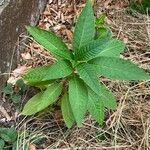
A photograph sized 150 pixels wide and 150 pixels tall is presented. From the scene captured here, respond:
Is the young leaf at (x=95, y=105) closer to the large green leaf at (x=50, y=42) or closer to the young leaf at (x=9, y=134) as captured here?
the large green leaf at (x=50, y=42)

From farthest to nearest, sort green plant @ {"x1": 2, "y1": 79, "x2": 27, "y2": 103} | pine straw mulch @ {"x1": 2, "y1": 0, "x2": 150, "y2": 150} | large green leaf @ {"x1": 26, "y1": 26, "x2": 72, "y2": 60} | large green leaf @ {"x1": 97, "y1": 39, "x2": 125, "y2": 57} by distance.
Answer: green plant @ {"x1": 2, "y1": 79, "x2": 27, "y2": 103} → pine straw mulch @ {"x1": 2, "y1": 0, "x2": 150, "y2": 150} → large green leaf @ {"x1": 97, "y1": 39, "x2": 125, "y2": 57} → large green leaf @ {"x1": 26, "y1": 26, "x2": 72, "y2": 60}

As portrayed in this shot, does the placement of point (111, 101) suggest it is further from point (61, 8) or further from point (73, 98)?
point (61, 8)

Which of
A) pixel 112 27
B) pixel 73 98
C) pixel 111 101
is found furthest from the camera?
pixel 112 27

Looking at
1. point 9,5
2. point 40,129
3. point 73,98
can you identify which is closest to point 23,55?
point 9,5

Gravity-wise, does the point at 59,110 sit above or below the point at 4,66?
below

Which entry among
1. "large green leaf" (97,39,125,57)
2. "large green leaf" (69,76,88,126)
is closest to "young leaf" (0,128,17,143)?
"large green leaf" (69,76,88,126)

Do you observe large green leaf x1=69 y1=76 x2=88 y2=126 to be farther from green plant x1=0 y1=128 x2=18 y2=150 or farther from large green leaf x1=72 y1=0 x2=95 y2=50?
green plant x1=0 y1=128 x2=18 y2=150

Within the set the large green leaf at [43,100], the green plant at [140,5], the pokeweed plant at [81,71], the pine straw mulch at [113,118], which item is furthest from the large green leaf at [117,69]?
the green plant at [140,5]
